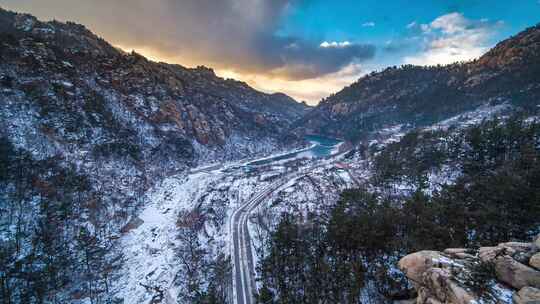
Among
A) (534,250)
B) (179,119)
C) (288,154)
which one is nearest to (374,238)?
(534,250)

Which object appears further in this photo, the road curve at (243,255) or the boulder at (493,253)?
the road curve at (243,255)

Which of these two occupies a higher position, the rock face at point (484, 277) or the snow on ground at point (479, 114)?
the snow on ground at point (479, 114)

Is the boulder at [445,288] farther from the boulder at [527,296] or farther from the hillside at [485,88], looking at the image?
the hillside at [485,88]

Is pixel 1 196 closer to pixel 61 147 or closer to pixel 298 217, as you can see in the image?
pixel 61 147

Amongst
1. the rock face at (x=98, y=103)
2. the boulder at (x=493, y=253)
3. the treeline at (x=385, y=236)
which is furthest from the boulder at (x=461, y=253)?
the rock face at (x=98, y=103)

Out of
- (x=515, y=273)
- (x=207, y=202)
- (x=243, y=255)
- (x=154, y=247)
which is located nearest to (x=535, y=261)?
(x=515, y=273)

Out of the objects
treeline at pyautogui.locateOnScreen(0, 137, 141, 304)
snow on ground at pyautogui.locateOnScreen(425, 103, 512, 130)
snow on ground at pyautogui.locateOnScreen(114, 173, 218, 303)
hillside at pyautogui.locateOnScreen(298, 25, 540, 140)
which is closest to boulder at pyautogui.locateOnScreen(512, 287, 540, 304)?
snow on ground at pyautogui.locateOnScreen(114, 173, 218, 303)
